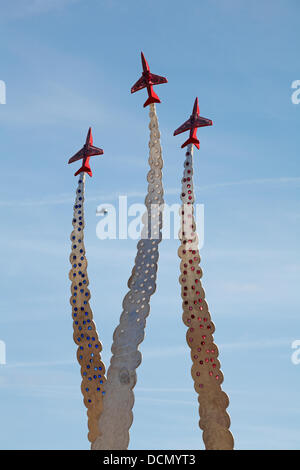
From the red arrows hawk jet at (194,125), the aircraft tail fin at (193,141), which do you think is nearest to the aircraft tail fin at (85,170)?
the red arrows hawk jet at (194,125)

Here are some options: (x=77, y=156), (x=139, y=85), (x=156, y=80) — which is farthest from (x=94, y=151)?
(x=156, y=80)

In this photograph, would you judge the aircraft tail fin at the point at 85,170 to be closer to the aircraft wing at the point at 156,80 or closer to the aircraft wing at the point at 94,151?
the aircraft wing at the point at 94,151

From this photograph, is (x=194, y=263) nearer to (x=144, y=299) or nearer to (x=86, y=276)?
(x=144, y=299)

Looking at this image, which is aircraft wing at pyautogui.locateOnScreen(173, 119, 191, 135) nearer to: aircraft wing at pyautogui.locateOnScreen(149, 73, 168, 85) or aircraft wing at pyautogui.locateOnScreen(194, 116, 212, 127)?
aircraft wing at pyautogui.locateOnScreen(194, 116, 212, 127)

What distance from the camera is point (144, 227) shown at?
16531 millimetres

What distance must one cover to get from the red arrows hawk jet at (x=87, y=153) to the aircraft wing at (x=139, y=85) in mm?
1385

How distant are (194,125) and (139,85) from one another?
1.46m

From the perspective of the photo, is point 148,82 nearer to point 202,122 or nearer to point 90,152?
point 202,122

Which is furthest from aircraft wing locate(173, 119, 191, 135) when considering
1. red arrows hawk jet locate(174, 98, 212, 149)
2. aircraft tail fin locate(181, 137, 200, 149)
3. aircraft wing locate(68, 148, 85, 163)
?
aircraft wing locate(68, 148, 85, 163)

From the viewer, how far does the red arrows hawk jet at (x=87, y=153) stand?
57.6 feet

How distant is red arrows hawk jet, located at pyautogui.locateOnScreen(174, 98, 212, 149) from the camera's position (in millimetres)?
16797

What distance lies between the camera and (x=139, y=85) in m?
17.2
